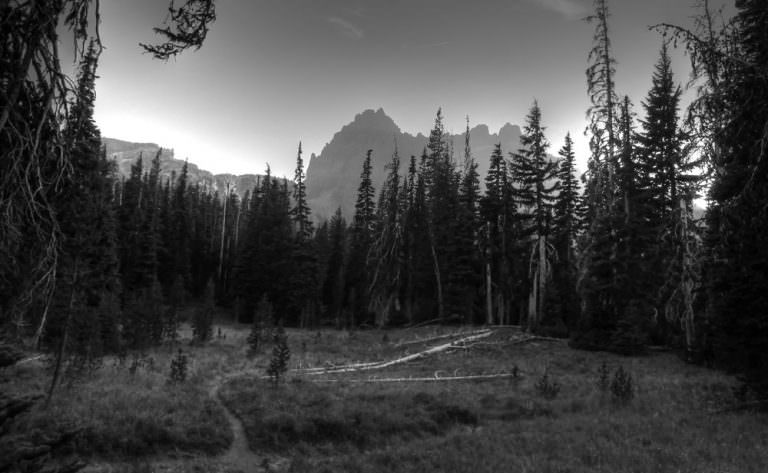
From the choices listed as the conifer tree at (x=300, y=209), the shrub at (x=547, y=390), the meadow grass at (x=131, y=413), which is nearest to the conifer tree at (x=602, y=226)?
the shrub at (x=547, y=390)

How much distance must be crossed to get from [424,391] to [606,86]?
2181cm

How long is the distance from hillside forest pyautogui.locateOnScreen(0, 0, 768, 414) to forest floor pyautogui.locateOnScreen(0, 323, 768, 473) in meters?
2.46

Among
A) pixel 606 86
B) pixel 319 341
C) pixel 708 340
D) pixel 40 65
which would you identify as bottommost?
pixel 319 341

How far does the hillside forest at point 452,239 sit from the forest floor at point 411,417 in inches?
96.7

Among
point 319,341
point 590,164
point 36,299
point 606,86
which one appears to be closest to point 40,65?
point 36,299

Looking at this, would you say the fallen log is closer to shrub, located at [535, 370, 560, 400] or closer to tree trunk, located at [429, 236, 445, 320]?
shrub, located at [535, 370, 560, 400]

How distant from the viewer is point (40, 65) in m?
3.21

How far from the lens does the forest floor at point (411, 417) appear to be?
9055 millimetres

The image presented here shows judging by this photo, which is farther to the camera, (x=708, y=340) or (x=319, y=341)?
(x=319, y=341)

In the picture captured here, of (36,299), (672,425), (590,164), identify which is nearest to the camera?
(36,299)

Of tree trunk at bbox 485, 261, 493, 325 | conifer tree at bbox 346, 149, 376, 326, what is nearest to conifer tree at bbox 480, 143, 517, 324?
tree trunk at bbox 485, 261, 493, 325

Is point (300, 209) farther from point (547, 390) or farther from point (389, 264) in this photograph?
point (547, 390)

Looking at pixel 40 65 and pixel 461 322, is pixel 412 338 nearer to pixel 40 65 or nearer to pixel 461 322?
pixel 461 322

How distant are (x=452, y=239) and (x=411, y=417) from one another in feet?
90.6
